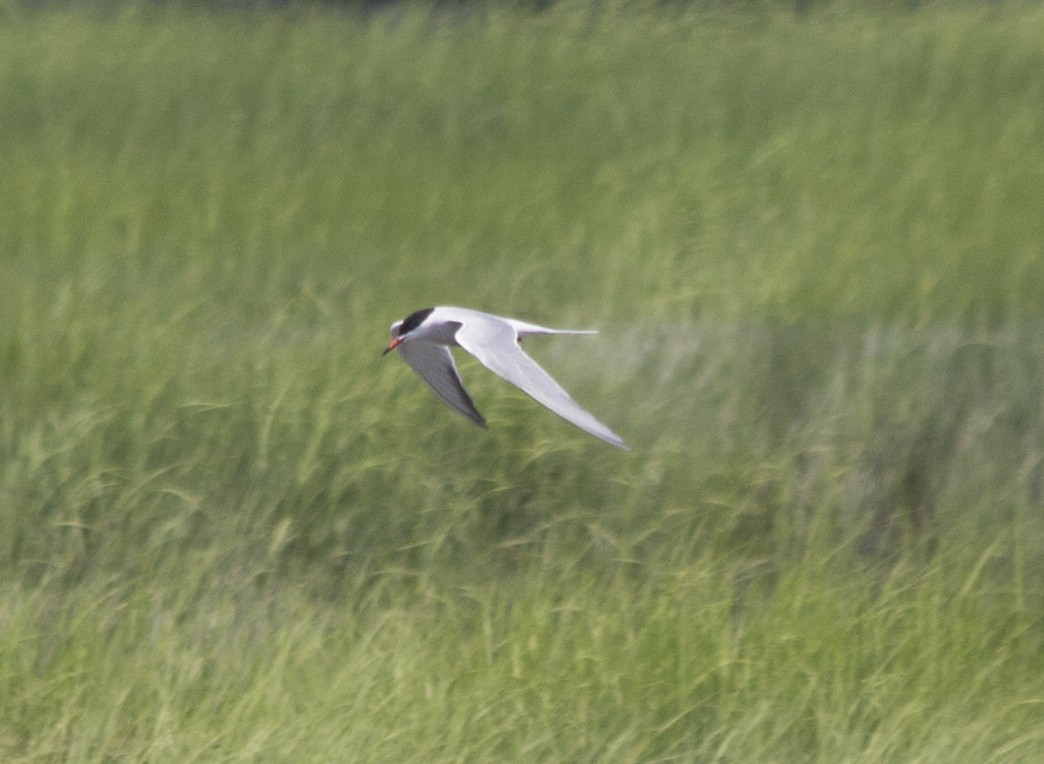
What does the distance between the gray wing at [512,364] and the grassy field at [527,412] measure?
0.62 meters

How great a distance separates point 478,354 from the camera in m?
2.16

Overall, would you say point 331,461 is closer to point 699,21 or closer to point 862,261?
point 862,261

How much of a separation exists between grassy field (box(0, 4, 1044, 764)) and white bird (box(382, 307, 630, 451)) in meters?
0.43

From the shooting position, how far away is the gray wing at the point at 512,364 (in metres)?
1.96

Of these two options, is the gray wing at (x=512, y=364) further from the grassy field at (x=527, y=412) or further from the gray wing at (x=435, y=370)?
the grassy field at (x=527, y=412)

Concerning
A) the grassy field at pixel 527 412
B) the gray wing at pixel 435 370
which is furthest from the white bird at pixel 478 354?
the grassy field at pixel 527 412

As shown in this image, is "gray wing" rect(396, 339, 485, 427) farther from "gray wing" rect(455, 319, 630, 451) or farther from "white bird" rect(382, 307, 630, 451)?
"gray wing" rect(455, 319, 630, 451)

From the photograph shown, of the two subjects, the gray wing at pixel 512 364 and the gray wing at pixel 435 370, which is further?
the gray wing at pixel 435 370

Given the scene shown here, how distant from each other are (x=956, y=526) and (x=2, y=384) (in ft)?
6.15

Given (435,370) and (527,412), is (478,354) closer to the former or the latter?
(435,370)

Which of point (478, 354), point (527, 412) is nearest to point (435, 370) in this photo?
point (478, 354)

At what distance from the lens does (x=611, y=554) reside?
305cm

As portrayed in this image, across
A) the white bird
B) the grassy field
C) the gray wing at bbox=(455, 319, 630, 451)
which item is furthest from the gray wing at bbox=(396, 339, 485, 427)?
the grassy field

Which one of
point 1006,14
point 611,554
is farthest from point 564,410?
point 1006,14
